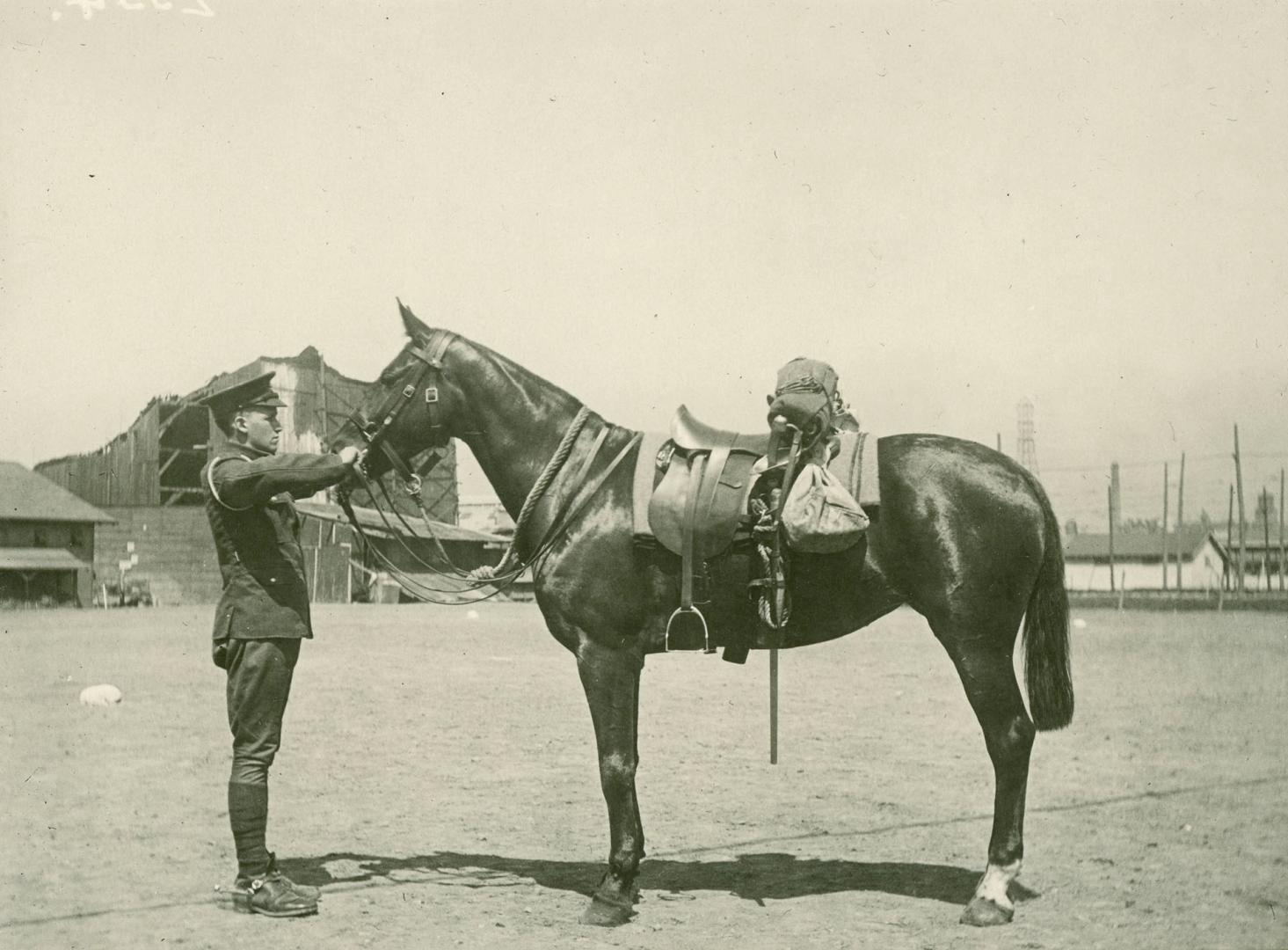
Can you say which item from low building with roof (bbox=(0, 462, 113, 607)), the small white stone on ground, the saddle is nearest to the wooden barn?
low building with roof (bbox=(0, 462, 113, 607))

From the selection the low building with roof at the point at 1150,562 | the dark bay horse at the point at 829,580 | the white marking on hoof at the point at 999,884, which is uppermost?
the dark bay horse at the point at 829,580

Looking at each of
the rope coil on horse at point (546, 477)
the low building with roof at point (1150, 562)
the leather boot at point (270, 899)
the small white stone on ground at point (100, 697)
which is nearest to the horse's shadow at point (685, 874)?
the leather boot at point (270, 899)

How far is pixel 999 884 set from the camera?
4.94 meters

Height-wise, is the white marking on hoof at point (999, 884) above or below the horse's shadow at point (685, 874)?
above

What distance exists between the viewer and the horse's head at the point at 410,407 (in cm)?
544

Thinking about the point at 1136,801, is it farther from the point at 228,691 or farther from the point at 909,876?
the point at 228,691

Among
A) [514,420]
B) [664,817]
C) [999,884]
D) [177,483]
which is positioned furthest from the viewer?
[177,483]

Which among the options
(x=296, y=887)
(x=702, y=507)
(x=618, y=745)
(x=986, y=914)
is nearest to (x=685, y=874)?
(x=618, y=745)

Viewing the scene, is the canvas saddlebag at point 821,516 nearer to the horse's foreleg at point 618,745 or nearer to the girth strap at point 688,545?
the girth strap at point 688,545

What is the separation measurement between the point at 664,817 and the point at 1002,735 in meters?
2.61

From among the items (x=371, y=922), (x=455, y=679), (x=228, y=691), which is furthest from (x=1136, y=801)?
(x=455, y=679)

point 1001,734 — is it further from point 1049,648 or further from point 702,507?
point 702,507

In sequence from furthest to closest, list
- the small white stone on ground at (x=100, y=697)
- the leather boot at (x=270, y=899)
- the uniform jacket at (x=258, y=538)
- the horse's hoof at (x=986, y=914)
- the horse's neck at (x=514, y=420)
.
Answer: the small white stone on ground at (x=100, y=697) → the horse's neck at (x=514, y=420) → the uniform jacket at (x=258, y=538) → the leather boot at (x=270, y=899) → the horse's hoof at (x=986, y=914)

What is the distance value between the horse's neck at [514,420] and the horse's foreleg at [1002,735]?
2.12 meters
